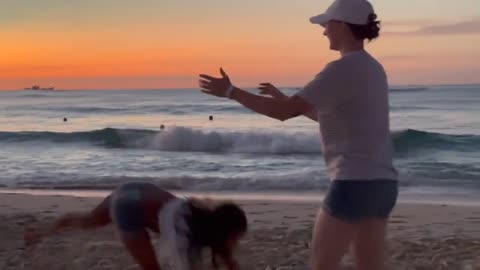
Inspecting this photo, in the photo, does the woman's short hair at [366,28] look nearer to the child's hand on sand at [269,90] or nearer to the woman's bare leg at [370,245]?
the child's hand on sand at [269,90]

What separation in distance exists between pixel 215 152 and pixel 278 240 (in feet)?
45.2

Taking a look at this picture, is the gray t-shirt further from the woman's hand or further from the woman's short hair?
the woman's hand

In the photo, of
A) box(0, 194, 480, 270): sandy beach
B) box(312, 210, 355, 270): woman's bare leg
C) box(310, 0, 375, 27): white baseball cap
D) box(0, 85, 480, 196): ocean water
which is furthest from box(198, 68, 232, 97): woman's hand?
box(0, 85, 480, 196): ocean water

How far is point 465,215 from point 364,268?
6.23 metres

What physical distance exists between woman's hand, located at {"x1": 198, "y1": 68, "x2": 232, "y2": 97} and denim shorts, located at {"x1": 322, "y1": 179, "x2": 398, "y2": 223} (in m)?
0.66

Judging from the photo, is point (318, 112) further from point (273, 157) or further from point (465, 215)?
point (273, 157)

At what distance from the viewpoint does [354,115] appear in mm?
3549

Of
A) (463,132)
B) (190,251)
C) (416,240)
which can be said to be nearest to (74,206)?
(416,240)

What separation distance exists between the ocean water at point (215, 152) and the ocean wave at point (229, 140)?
3 centimetres

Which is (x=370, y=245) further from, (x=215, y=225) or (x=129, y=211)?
(x=129, y=211)

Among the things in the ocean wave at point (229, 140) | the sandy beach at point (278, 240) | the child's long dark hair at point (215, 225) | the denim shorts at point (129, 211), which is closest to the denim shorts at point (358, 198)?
the child's long dark hair at point (215, 225)

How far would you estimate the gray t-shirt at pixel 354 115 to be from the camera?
3.49 m

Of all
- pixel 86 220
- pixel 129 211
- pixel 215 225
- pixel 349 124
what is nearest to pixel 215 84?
pixel 349 124

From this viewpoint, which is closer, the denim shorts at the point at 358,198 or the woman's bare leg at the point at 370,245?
the denim shorts at the point at 358,198
